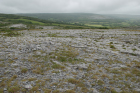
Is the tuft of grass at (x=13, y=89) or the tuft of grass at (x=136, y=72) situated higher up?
the tuft of grass at (x=136, y=72)

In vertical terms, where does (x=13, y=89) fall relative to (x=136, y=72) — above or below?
below

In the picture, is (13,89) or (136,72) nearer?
(13,89)

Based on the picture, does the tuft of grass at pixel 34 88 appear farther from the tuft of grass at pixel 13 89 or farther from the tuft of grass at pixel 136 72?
the tuft of grass at pixel 136 72

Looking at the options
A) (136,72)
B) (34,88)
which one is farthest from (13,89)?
(136,72)

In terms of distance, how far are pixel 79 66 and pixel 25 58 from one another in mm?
9133


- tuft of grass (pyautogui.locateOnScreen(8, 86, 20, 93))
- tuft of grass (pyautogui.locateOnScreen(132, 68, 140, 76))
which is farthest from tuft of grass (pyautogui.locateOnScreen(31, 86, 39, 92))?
tuft of grass (pyautogui.locateOnScreen(132, 68, 140, 76))

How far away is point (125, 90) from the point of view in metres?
8.43

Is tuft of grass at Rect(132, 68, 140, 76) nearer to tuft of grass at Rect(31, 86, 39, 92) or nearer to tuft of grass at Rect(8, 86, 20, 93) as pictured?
tuft of grass at Rect(31, 86, 39, 92)

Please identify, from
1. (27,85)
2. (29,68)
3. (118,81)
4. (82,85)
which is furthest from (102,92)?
(29,68)

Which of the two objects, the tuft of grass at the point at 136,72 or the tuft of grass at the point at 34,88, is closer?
the tuft of grass at the point at 34,88

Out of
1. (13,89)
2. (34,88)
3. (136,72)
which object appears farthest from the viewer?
(136,72)

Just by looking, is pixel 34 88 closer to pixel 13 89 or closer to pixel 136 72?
pixel 13 89

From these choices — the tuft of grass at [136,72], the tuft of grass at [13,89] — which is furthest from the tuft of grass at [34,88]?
the tuft of grass at [136,72]

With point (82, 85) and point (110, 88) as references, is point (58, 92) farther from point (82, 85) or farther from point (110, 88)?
point (110, 88)
